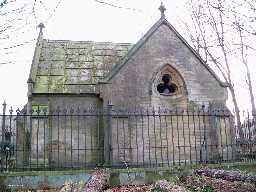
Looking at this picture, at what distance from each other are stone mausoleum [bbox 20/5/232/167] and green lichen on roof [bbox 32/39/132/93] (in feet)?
0.14

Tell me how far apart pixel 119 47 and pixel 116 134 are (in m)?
6.74

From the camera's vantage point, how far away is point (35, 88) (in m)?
16.8

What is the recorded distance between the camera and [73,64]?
1844cm

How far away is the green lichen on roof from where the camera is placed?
56.1 feet

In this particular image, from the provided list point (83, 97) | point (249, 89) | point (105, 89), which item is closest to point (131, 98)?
point (105, 89)

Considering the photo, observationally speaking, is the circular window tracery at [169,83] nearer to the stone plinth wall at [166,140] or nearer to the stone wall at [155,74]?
the stone wall at [155,74]

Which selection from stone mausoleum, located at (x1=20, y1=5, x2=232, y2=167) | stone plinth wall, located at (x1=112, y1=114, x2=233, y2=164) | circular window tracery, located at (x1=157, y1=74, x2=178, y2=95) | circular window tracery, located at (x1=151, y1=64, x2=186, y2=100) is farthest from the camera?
circular window tracery, located at (x1=157, y1=74, x2=178, y2=95)

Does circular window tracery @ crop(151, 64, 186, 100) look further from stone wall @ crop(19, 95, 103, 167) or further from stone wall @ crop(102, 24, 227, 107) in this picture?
stone wall @ crop(19, 95, 103, 167)

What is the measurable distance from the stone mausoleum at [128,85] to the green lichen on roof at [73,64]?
0.04m

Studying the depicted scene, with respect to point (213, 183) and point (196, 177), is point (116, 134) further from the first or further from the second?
point (213, 183)

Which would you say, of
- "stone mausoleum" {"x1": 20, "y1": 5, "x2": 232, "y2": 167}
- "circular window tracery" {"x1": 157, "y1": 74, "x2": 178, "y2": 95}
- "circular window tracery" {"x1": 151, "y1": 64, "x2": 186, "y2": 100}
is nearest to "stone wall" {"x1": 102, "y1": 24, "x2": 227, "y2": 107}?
"stone mausoleum" {"x1": 20, "y1": 5, "x2": 232, "y2": 167}

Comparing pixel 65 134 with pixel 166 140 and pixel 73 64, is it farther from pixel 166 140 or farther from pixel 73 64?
pixel 166 140

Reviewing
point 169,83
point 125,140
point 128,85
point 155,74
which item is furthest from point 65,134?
point 169,83

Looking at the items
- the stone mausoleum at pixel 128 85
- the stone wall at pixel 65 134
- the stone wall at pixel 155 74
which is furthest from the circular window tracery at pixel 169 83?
the stone wall at pixel 65 134
